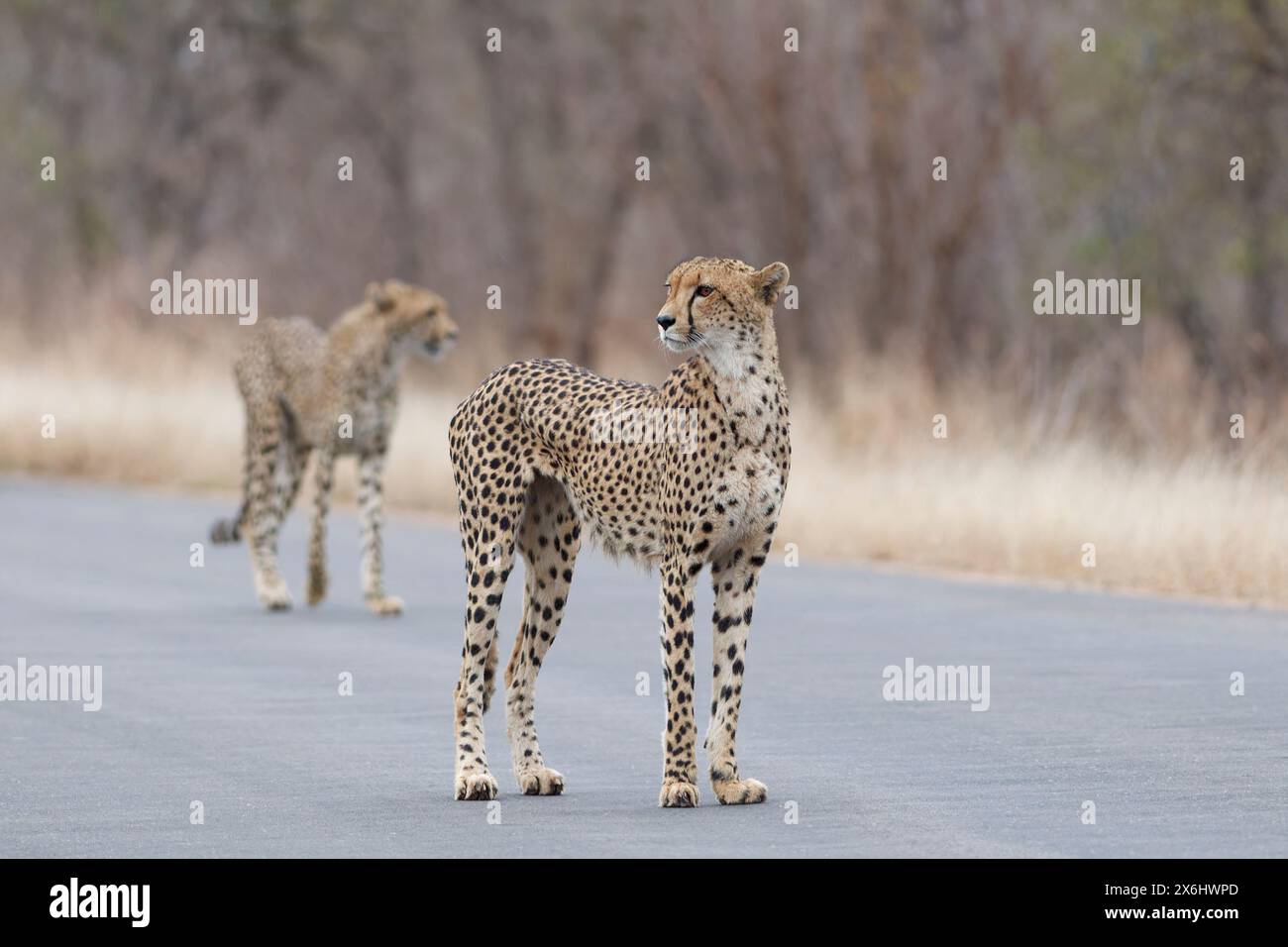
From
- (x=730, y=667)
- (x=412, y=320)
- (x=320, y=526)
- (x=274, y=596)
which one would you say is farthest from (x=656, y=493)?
(x=412, y=320)

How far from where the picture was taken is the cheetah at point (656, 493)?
927 centimetres

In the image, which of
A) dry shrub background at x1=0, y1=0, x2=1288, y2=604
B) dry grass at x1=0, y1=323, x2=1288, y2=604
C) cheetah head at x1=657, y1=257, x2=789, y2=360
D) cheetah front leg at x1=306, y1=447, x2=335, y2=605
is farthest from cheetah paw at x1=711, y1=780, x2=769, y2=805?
dry shrub background at x1=0, y1=0, x2=1288, y2=604

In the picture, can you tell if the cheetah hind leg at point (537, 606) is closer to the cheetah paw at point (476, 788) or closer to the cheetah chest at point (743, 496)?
the cheetah paw at point (476, 788)

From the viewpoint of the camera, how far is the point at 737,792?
9.34 metres

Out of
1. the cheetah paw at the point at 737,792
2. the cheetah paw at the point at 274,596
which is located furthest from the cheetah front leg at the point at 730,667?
the cheetah paw at the point at 274,596

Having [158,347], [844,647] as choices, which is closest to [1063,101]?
[158,347]

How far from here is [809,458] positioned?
72.8ft

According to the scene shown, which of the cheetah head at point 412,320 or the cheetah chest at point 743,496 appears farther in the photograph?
the cheetah head at point 412,320

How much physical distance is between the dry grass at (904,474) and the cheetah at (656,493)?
7.22m

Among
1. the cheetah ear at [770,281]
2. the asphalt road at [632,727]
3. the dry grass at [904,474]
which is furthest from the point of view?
the dry grass at [904,474]

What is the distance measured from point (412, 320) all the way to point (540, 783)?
7.37 m

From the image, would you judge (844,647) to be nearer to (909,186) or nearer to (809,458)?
(809,458)

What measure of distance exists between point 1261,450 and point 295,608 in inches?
293

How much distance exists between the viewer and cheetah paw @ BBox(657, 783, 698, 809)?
365 inches
